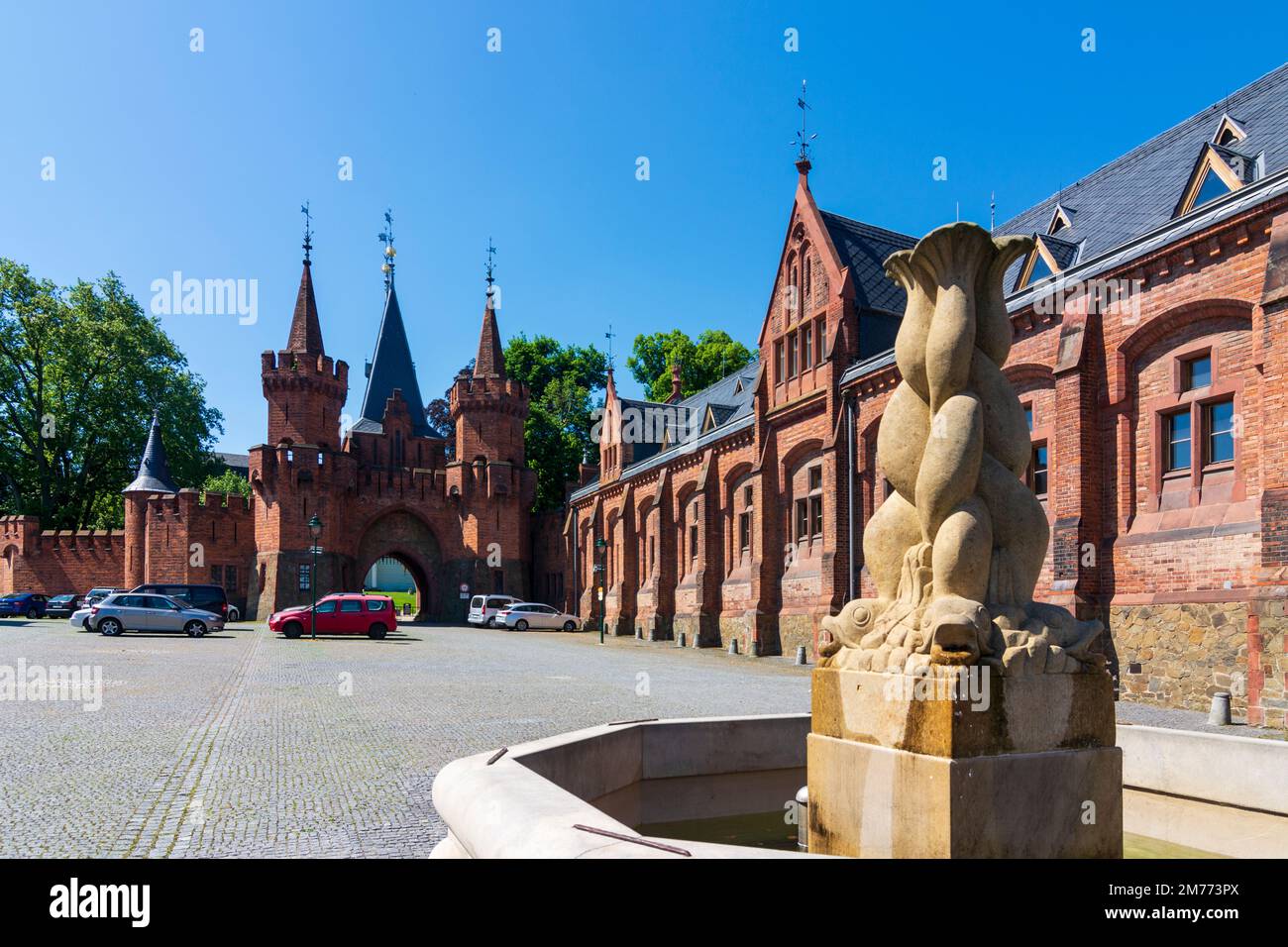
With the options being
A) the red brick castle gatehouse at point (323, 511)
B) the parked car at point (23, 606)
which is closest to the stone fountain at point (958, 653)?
the red brick castle gatehouse at point (323, 511)

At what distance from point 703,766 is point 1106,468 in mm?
13462

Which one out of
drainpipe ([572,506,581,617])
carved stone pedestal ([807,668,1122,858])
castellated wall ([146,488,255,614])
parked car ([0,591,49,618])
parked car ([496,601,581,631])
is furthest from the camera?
drainpipe ([572,506,581,617])

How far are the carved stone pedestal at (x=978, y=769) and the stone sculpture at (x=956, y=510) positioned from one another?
5.4 inches

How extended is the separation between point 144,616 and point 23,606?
20508 millimetres

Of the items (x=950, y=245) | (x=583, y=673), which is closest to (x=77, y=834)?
(x=950, y=245)

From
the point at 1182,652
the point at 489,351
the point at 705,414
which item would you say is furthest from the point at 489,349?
the point at 1182,652

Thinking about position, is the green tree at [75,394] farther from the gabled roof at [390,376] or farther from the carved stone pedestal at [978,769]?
the carved stone pedestal at [978,769]

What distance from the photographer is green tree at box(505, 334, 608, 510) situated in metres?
62.5

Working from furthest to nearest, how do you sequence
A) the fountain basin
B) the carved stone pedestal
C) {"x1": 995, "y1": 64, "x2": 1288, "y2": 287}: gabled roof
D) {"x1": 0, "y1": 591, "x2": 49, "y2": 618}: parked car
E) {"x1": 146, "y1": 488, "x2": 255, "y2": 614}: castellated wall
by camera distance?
{"x1": 146, "y1": 488, "x2": 255, "y2": 614}: castellated wall < {"x1": 0, "y1": 591, "x2": 49, "y2": 618}: parked car < {"x1": 995, "y1": 64, "x2": 1288, "y2": 287}: gabled roof < the carved stone pedestal < the fountain basin

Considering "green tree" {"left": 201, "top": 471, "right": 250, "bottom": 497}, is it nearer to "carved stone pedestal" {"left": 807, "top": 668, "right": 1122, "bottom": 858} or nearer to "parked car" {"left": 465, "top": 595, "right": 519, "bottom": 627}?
"parked car" {"left": 465, "top": 595, "right": 519, "bottom": 627}

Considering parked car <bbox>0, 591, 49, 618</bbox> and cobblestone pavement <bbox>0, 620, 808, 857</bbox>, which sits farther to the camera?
parked car <bbox>0, 591, 49, 618</bbox>

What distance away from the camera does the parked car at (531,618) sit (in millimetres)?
43219

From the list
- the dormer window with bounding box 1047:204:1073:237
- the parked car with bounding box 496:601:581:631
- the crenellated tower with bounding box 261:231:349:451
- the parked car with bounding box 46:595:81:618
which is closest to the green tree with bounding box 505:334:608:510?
the crenellated tower with bounding box 261:231:349:451

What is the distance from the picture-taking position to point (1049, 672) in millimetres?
4527
